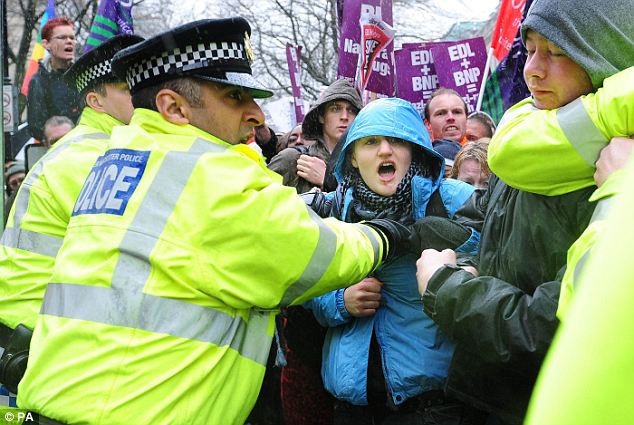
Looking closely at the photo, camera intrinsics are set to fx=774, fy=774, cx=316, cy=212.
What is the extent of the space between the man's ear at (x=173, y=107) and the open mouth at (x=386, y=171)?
909 millimetres

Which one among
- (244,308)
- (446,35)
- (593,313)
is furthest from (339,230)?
(446,35)

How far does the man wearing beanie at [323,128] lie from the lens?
200 inches

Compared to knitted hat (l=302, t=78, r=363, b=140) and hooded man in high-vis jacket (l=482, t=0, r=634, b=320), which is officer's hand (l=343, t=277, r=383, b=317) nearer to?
hooded man in high-vis jacket (l=482, t=0, r=634, b=320)

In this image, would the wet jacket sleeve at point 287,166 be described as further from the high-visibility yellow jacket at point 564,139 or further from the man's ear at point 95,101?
the high-visibility yellow jacket at point 564,139

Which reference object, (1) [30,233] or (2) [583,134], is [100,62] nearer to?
(1) [30,233]

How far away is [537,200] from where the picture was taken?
2264mm

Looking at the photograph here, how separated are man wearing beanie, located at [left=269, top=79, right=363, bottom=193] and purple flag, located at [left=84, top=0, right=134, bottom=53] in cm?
180

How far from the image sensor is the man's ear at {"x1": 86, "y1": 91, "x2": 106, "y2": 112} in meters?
4.16

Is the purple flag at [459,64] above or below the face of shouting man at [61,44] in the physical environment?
above

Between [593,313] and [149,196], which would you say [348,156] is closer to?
[149,196]

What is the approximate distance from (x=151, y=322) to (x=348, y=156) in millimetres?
1402

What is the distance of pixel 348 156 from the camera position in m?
3.45
